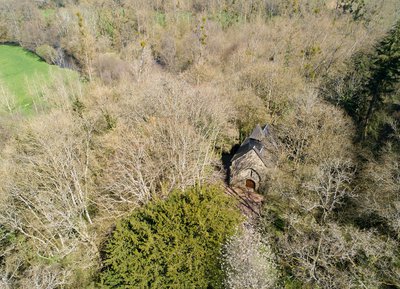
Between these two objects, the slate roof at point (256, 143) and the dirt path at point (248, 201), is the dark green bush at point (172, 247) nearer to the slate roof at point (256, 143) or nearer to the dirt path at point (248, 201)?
the dirt path at point (248, 201)

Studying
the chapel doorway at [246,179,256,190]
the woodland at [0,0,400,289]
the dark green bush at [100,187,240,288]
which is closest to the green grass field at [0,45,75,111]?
the woodland at [0,0,400,289]

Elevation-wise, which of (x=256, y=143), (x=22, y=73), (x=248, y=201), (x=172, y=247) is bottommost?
(x=248, y=201)

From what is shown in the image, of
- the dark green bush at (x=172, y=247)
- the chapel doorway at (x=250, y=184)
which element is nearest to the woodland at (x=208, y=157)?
the dark green bush at (x=172, y=247)

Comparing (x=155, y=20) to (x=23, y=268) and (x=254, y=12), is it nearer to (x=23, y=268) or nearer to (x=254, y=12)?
(x=254, y=12)

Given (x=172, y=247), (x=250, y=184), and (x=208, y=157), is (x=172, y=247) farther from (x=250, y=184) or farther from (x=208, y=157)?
(x=250, y=184)

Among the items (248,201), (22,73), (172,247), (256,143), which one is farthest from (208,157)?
(22,73)

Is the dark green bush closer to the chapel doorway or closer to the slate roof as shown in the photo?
the slate roof

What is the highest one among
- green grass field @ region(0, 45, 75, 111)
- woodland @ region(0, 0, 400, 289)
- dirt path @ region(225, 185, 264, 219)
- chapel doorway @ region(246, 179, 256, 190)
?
woodland @ region(0, 0, 400, 289)
